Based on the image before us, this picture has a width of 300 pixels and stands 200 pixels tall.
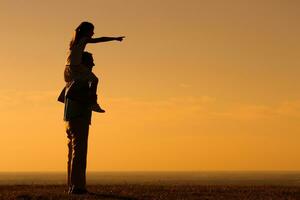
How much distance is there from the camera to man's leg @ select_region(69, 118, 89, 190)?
15.6 meters

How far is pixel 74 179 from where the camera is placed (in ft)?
51.2

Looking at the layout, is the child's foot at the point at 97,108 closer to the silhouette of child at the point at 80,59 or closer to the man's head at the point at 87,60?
the silhouette of child at the point at 80,59

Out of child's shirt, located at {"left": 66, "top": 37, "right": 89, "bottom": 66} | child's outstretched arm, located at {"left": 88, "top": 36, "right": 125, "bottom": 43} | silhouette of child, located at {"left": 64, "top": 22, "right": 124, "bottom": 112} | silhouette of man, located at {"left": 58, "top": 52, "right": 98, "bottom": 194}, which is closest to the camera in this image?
child's outstretched arm, located at {"left": 88, "top": 36, "right": 125, "bottom": 43}

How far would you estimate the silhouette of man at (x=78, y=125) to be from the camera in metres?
15.6

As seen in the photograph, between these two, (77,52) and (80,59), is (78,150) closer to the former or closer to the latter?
(80,59)

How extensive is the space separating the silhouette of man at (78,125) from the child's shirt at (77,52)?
49cm

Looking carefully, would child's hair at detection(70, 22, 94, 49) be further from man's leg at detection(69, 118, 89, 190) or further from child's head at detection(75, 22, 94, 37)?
man's leg at detection(69, 118, 89, 190)

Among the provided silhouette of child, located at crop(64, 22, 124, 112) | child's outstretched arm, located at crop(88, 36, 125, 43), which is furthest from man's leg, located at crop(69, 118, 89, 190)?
child's outstretched arm, located at crop(88, 36, 125, 43)

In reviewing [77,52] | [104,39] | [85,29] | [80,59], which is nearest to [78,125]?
[80,59]

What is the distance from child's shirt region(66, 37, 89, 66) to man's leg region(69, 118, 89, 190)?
55.7 inches

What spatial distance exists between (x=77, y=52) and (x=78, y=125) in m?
1.78

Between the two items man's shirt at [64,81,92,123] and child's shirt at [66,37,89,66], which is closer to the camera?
child's shirt at [66,37,89,66]

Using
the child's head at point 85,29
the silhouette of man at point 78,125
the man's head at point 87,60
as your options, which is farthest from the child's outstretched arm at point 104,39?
the silhouette of man at point 78,125

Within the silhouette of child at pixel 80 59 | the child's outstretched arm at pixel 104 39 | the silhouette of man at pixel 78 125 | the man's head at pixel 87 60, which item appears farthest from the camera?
the man's head at pixel 87 60
